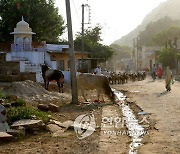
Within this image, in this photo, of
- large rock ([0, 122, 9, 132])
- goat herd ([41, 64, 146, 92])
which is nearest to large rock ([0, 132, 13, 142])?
large rock ([0, 122, 9, 132])

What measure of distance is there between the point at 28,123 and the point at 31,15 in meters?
34.0

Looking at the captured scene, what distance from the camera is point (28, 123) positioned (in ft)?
31.3

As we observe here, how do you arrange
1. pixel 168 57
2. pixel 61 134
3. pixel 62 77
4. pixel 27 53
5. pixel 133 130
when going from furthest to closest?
pixel 168 57 < pixel 27 53 < pixel 62 77 < pixel 133 130 < pixel 61 134

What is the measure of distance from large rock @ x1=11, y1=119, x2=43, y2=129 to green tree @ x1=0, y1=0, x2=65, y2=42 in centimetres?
3321

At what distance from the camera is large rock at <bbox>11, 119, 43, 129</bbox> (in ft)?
31.0

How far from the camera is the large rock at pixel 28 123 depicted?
9461 millimetres

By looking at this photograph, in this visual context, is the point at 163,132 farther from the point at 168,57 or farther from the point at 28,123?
the point at 168,57

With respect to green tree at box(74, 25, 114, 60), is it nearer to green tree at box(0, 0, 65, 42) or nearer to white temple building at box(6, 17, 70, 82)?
green tree at box(0, 0, 65, 42)

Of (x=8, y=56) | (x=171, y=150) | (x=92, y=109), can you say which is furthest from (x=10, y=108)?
(x=8, y=56)

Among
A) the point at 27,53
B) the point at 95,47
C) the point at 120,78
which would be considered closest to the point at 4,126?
the point at 27,53

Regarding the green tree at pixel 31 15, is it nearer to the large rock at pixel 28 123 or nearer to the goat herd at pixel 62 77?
the goat herd at pixel 62 77

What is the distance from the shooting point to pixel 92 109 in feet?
47.5

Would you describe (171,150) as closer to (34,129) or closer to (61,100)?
(34,129)

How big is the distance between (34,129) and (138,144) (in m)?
→ 2.71
